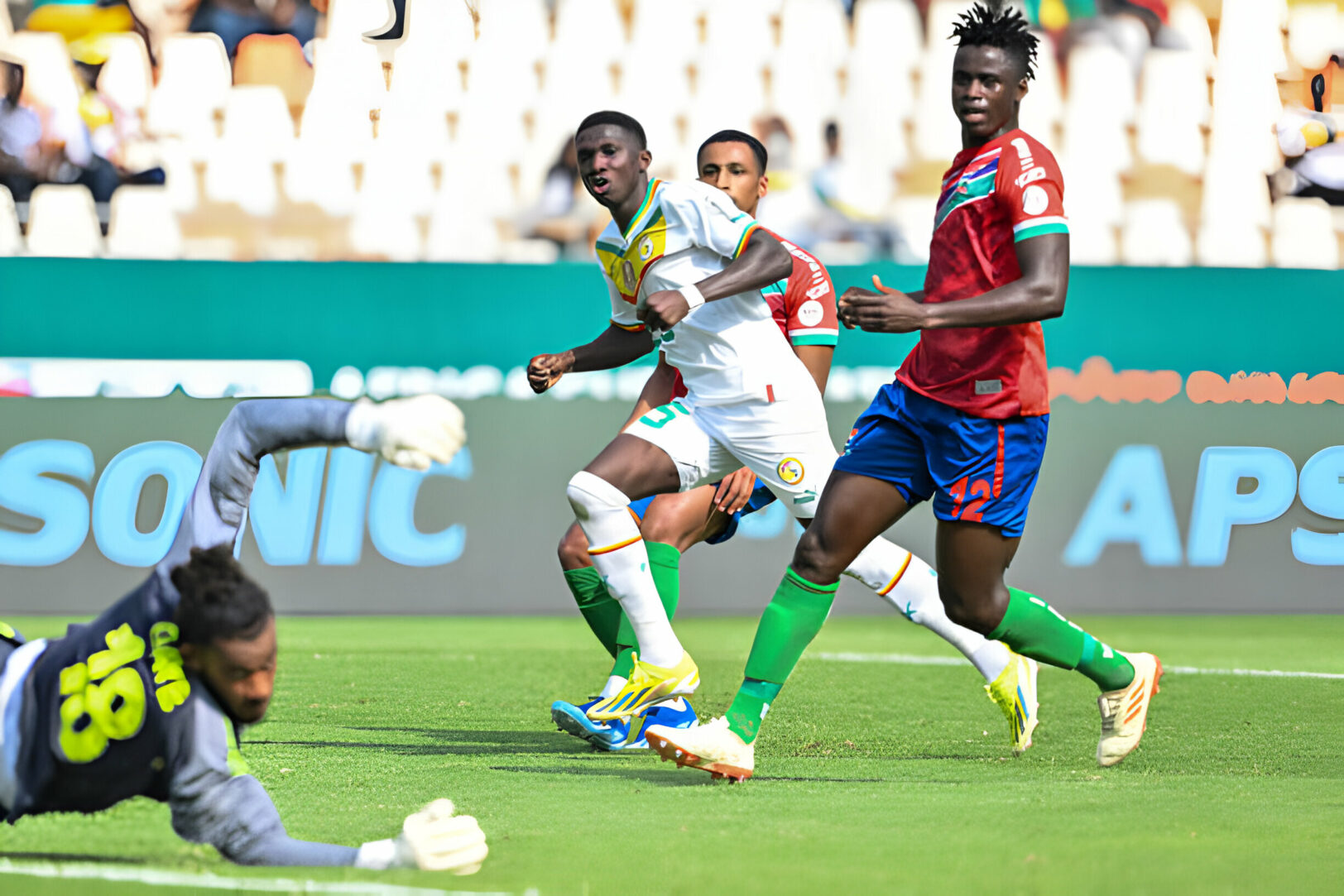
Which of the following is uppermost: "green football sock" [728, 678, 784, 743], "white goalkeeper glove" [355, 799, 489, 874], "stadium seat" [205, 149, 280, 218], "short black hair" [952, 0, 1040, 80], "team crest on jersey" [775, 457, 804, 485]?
"stadium seat" [205, 149, 280, 218]

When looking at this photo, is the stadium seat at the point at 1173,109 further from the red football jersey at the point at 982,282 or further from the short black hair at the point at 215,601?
the short black hair at the point at 215,601

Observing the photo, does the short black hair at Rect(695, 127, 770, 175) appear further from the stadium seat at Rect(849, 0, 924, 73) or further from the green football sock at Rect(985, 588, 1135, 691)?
the stadium seat at Rect(849, 0, 924, 73)

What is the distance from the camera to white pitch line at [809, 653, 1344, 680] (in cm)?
743

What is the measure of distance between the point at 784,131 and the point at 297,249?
3866mm

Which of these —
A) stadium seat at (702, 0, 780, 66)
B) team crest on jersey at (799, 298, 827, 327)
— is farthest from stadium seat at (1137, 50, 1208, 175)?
team crest on jersey at (799, 298, 827, 327)

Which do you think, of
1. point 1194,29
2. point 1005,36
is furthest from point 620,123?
point 1194,29

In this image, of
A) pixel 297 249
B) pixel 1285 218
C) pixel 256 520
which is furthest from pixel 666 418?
pixel 1285 218

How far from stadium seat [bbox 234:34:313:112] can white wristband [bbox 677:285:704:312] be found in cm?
811

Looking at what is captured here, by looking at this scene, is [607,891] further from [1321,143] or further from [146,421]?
[1321,143]

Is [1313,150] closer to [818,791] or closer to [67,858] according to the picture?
[818,791]

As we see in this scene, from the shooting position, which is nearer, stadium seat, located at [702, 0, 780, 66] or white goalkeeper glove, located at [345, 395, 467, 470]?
white goalkeeper glove, located at [345, 395, 467, 470]

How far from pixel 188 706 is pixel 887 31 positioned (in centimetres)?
→ 1085

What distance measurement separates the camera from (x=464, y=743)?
208 inches

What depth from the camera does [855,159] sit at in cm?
1242
